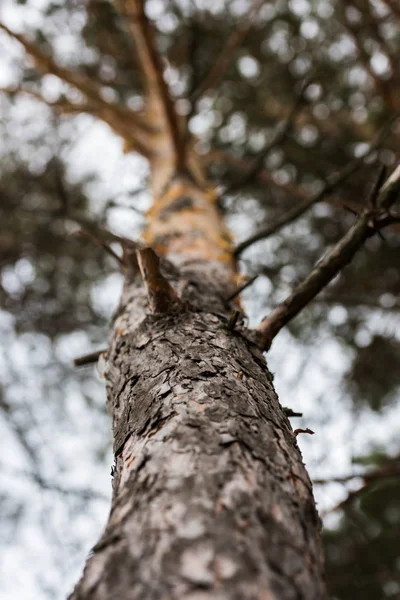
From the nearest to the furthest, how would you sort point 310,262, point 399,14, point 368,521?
point 399,14 → point 310,262 → point 368,521

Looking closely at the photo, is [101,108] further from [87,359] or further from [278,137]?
[87,359]

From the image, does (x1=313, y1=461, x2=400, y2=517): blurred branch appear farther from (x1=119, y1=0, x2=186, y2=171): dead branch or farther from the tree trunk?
(x1=119, y1=0, x2=186, y2=171): dead branch

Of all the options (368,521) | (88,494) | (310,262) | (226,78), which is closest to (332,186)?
(310,262)

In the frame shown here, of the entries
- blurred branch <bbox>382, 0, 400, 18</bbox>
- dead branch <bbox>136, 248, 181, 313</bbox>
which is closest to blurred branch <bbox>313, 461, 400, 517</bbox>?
dead branch <bbox>136, 248, 181, 313</bbox>

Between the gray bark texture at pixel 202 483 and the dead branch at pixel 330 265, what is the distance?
0.12m

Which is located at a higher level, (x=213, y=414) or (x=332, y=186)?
(x=332, y=186)

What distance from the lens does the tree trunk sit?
0.74 metres

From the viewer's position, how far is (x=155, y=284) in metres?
1.51

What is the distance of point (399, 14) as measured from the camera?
14.1 ft

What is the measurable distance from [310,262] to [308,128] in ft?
8.49

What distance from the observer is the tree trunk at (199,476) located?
740 mm

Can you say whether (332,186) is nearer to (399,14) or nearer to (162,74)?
(162,74)

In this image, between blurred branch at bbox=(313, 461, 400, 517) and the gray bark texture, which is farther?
blurred branch at bbox=(313, 461, 400, 517)

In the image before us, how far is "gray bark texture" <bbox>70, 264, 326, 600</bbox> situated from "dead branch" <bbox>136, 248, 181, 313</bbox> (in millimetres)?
76
